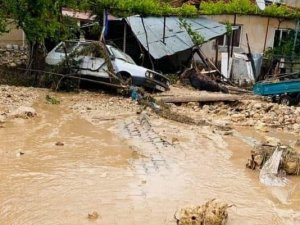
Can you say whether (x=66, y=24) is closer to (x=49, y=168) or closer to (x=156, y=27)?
(x=156, y=27)

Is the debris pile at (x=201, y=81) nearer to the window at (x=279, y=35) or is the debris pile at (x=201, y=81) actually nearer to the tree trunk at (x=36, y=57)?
the window at (x=279, y=35)

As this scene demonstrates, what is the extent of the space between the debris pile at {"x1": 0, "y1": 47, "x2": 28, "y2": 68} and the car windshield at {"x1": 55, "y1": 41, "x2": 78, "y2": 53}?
240 centimetres

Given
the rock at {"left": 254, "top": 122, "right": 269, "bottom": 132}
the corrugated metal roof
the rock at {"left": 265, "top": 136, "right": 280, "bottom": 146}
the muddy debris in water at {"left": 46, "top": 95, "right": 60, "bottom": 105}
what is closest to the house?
the corrugated metal roof

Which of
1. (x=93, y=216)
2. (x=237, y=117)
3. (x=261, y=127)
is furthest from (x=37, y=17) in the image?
(x=93, y=216)

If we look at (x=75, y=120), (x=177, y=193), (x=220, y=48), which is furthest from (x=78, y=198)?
(x=220, y=48)

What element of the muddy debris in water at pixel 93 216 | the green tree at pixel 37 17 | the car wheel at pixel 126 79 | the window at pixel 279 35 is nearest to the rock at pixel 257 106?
the car wheel at pixel 126 79

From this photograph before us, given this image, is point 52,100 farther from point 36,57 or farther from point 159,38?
point 159,38

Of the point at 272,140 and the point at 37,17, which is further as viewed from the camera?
the point at 37,17

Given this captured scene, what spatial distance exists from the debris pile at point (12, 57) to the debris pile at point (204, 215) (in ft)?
39.7

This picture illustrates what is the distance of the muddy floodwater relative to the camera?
6105 mm

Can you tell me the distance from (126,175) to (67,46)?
26.7ft

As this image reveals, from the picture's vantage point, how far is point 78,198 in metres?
6.43

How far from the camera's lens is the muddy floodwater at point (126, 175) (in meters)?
6.11

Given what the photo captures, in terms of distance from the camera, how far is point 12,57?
17.8m
